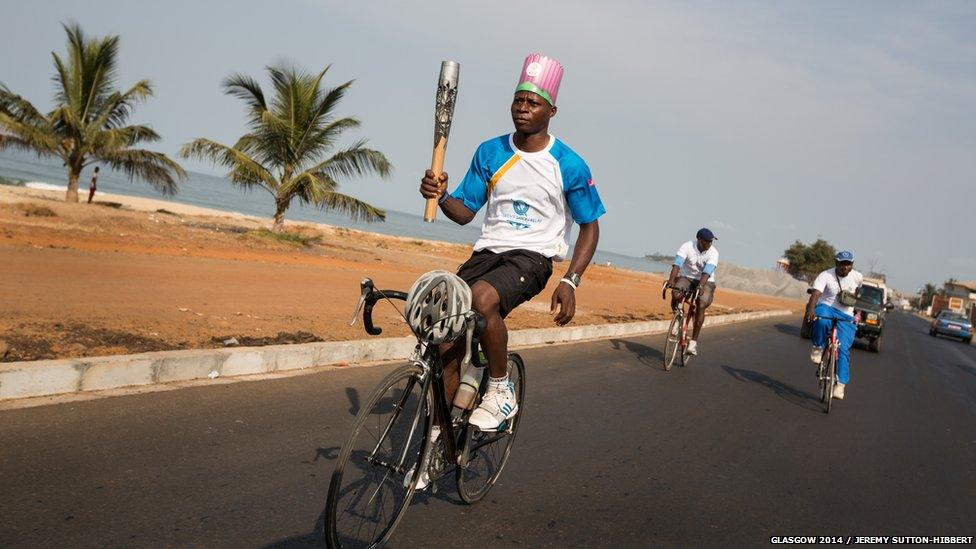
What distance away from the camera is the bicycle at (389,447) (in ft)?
9.48

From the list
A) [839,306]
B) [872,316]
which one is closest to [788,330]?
[872,316]

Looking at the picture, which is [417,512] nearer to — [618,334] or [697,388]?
[697,388]

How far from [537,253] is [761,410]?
5572mm

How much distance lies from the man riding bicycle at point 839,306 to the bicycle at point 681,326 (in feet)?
5.83

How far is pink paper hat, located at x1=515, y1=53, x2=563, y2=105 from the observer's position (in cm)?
377

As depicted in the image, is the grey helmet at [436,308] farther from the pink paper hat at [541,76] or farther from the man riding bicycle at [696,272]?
the man riding bicycle at [696,272]

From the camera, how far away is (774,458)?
238 inches

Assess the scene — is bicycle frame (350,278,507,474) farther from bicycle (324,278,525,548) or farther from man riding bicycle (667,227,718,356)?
man riding bicycle (667,227,718,356)

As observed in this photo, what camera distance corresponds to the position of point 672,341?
10.6m

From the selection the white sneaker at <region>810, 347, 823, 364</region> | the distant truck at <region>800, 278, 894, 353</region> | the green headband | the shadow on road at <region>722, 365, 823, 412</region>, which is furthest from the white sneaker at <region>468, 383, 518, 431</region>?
the distant truck at <region>800, 278, 894, 353</region>

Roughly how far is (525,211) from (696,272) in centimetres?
774

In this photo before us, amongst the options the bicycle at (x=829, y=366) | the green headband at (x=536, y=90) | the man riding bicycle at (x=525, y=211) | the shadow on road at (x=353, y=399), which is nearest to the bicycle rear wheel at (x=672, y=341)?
the bicycle at (x=829, y=366)

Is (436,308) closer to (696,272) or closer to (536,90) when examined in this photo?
(536,90)

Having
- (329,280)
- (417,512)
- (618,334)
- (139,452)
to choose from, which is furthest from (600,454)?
(329,280)
